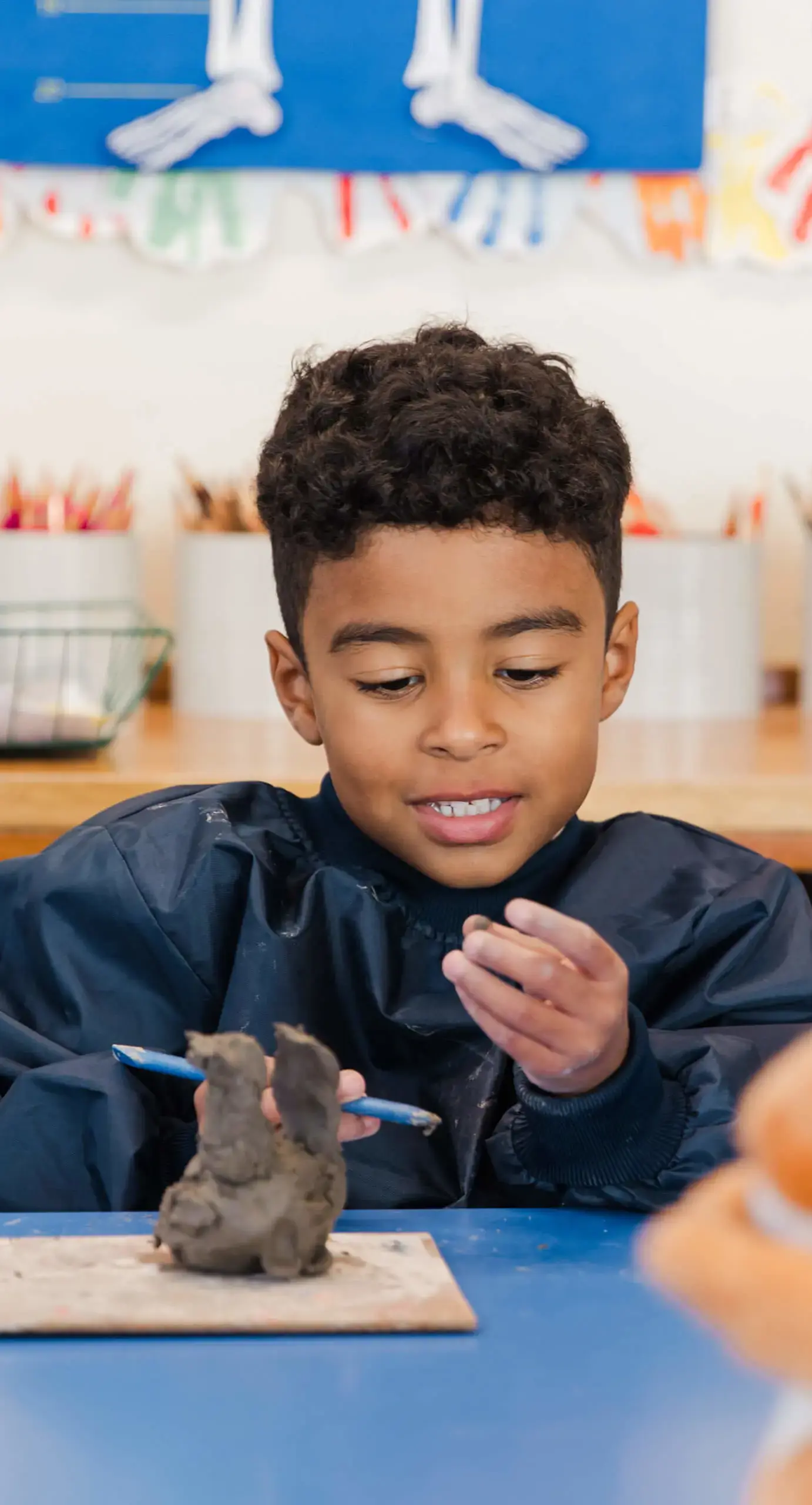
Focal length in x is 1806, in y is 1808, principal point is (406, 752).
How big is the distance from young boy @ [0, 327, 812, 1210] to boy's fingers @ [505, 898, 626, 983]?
0.18 meters

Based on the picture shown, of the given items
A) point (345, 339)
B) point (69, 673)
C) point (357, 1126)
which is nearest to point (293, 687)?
point (357, 1126)

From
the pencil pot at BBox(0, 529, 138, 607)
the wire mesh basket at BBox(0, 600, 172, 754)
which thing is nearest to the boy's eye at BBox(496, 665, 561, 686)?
the wire mesh basket at BBox(0, 600, 172, 754)

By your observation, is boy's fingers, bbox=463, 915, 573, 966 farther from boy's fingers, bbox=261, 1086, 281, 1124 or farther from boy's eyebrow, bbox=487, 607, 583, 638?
boy's eyebrow, bbox=487, 607, 583, 638

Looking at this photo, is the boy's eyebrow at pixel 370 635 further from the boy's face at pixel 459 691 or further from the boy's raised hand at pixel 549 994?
the boy's raised hand at pixel 549 994

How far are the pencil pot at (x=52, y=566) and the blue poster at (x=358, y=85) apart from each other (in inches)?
19.8

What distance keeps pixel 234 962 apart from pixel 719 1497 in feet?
1.93

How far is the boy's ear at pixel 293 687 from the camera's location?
111 cm

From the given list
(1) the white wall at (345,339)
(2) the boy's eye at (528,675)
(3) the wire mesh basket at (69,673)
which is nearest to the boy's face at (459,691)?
(2) the boy's eye at (528,675)

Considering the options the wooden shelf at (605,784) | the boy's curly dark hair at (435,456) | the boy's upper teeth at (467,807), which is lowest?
the wooden shelf at (605,784)

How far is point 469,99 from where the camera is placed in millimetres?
2105

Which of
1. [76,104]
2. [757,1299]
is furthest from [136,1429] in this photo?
[76,104]

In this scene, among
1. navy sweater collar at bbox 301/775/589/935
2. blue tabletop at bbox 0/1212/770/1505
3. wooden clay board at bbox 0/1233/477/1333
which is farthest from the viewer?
navy sweater collar at bbox 301/775/589/935

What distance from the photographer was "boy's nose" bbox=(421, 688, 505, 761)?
969 millimetres

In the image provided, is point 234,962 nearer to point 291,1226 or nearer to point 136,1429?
point 291,1226
